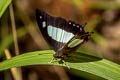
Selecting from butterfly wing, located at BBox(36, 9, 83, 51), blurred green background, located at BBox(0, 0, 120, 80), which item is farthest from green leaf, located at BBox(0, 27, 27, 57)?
butterfly wing, located at BBox(36, 9, 83, 51)

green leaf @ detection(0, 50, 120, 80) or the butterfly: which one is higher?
the butterfly

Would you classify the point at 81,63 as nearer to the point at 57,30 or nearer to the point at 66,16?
the point at 57,30

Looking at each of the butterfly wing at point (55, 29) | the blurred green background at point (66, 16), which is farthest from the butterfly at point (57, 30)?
the blurred green background at point (66, 16)

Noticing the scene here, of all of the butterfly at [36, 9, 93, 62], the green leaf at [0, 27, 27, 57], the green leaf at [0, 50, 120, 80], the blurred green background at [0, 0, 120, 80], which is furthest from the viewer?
the blurred green background at [0, 0, 120, 80]

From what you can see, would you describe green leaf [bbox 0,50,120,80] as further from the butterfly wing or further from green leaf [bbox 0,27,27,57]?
green leaf [bbox 0,27,27,57]

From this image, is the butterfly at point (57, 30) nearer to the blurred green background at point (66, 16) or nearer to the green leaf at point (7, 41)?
the blurred green background at point (66, 16)

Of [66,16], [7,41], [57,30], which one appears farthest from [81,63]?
[66,16]
